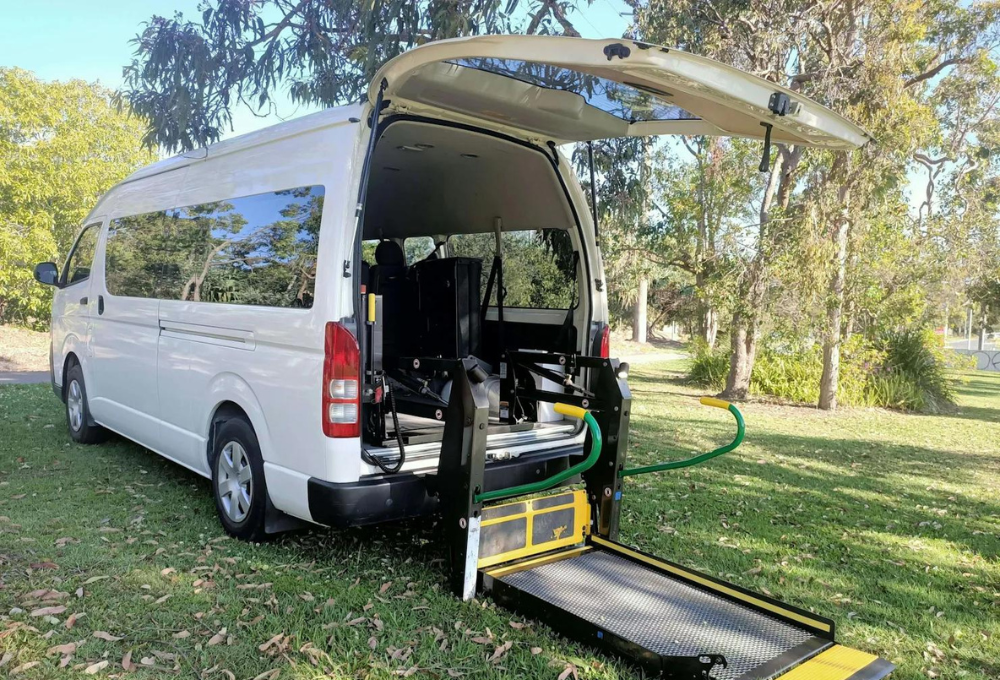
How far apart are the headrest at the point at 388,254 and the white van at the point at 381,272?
0.06 ft

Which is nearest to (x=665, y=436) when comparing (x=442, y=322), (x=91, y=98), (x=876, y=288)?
(x=442, y=322)

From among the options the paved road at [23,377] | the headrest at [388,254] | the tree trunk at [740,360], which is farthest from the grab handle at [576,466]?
the paved road at [23,377]

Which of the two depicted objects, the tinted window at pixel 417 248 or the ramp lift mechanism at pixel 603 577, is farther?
the tinted window at pixel 417 248

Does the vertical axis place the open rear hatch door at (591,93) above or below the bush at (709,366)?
above

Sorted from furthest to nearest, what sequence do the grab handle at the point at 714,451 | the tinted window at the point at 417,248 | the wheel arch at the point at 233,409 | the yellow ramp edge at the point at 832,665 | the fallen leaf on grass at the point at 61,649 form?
the tinted window at the point at 417,248, the wheel arch at the point at 233,409, the grab handle at the point at 714,451, the fallen leaf on grass at the point at 61,649, the yellow ramp edge at the point at 832,665

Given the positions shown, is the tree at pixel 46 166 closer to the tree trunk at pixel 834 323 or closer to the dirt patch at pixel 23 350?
the dirt patch at pixel 23 350

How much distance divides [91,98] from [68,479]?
16.0 meters

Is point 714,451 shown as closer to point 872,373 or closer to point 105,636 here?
point 105,636

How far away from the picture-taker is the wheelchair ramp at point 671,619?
9.53ft

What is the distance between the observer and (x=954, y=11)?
12.7 meters

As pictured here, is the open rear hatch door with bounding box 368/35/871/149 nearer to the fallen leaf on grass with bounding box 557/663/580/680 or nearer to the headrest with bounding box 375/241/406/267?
the headrest with bounding box 375/241/406/267

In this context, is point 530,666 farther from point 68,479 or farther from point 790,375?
point 790,375

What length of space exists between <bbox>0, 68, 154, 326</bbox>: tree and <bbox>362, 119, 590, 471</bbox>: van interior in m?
13.8

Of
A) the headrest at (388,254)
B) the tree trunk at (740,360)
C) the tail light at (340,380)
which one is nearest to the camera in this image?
the tail light at (340,380)
